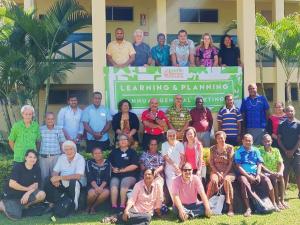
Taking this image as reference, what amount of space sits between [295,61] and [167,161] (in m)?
6.75

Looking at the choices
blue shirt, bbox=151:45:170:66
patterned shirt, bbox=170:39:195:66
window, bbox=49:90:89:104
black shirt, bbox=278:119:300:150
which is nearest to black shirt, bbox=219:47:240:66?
patterned shirt, bbox=170:39:195:66

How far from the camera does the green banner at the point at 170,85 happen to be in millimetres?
10000

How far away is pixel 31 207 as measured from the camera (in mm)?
8281

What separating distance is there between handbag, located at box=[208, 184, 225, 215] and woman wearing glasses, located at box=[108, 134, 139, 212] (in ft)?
4.61

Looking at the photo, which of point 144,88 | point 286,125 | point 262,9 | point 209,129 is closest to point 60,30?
point 144,88

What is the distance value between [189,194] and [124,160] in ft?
4.35

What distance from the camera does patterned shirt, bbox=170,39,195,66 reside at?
1026 cm

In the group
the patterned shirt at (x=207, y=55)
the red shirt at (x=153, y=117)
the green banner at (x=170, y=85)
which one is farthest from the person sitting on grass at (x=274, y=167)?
the patterned shirt at (x=207, y=55)

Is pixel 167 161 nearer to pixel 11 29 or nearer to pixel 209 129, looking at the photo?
pixel 209 129

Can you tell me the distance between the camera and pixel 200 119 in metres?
9.66

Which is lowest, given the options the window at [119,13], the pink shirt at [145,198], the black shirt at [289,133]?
the pink shirt at [145,198]

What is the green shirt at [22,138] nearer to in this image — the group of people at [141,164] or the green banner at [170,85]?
the group of people at [141,164]

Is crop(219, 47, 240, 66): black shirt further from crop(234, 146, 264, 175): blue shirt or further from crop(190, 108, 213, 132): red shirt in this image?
crop(234, 146, 264, 175): blue shirt

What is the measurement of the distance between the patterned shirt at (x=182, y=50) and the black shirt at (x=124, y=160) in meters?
2.70
